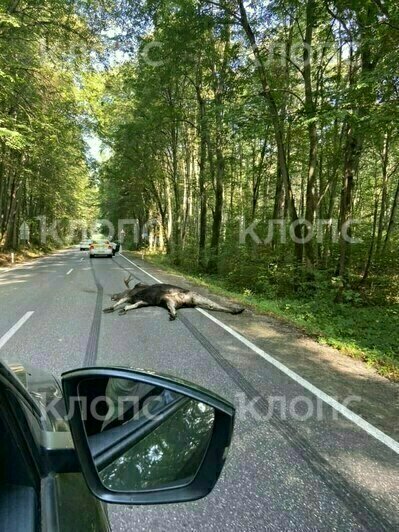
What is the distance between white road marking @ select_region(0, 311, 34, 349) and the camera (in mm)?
6328

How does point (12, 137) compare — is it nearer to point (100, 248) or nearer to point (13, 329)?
point (13, 329)

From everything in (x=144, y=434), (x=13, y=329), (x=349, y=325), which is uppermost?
(x=144, y=434)

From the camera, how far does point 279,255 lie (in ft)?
50.7

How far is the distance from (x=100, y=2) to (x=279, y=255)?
11.7 meters

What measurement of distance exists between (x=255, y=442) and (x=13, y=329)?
17.4 feet

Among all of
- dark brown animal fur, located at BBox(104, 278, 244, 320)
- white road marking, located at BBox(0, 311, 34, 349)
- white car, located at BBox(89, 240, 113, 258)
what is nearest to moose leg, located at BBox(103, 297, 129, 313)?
dark brown animal fur, located at BBox(104, 278, 244, 320)

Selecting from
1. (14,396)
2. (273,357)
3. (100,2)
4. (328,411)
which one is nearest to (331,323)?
(273,357)

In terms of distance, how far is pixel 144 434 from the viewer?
1.49 meters

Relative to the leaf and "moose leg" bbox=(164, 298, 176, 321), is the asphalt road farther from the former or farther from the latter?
the leaf

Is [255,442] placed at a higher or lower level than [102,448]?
lower

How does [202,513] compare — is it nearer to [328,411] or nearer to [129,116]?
[328,411]

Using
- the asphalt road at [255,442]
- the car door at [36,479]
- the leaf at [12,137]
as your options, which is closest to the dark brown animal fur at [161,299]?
the asphalt road at [255,442]

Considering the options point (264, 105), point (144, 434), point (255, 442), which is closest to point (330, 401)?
point (255, 442)

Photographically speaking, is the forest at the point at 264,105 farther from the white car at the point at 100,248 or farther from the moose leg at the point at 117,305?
the white car at the point at 100,248
